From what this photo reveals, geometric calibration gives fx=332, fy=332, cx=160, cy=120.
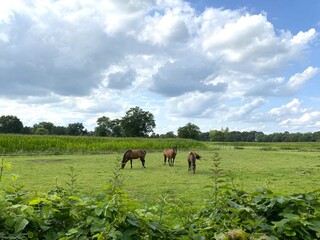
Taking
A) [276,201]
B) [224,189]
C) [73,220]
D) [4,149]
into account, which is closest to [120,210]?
[73,220]

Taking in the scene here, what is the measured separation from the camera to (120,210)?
2.06m

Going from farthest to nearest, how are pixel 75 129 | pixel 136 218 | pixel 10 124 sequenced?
pixel 75 129 → pixel 10 124 → pixel 136 218

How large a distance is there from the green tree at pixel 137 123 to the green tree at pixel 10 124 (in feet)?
90.0

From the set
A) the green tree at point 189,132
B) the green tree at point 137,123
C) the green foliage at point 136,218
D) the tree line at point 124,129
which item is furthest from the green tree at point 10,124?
the green foliage at point 136,218

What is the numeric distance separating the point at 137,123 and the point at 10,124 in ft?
109

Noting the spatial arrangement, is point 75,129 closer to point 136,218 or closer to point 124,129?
point 124,129

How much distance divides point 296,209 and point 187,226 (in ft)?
2.64

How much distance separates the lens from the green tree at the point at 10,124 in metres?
86.8

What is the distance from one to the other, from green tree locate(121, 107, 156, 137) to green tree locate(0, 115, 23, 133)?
27439 millimetres

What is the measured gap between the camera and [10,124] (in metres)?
86.8

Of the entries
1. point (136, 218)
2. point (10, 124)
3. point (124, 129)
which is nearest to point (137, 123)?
point (124, 129)

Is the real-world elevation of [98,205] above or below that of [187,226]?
above

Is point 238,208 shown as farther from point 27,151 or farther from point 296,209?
point 27,151

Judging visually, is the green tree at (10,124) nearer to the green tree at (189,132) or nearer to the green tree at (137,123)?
the green tree at (137,123)
